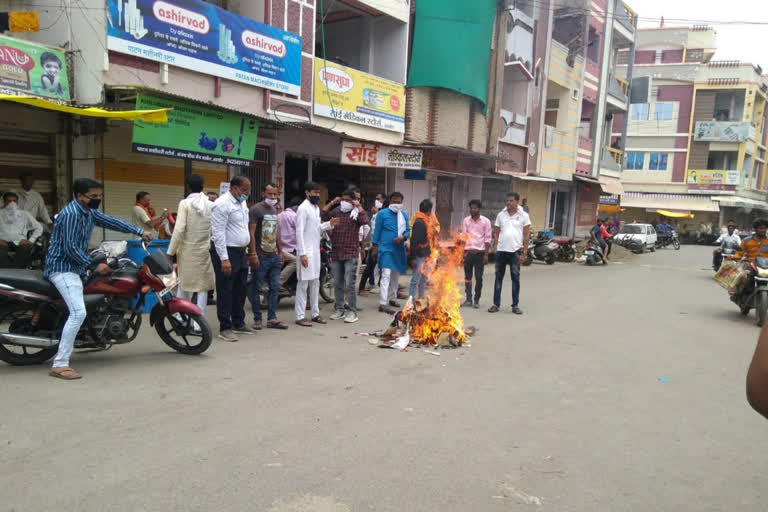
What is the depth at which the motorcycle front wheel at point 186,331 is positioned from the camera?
5695 millimetres

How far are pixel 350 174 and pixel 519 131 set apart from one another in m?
8.20

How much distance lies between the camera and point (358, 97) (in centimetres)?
1362

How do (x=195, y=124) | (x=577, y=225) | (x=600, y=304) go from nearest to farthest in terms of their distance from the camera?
(x=195, y=124)
(x=600, y=304)
(x=577, y=225)

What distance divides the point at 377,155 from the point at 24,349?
9.81 m

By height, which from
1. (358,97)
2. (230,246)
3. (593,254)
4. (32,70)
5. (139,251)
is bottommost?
(593,254)

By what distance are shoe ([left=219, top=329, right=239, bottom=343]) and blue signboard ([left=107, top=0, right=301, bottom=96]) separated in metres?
5.24

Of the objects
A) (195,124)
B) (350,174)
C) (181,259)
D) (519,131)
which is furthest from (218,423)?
(519,131)

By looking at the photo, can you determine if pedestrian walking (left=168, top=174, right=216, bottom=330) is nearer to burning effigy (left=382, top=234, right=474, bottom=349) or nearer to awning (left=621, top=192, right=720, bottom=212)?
burning effigy (left=382, top=234, right=474, bottom=349)

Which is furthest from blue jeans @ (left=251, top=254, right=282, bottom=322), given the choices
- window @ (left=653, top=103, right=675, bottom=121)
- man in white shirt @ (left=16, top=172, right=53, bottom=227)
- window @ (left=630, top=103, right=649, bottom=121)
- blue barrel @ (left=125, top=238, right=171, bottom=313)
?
window @ (left=653, top=103, right=675, bottom=121)

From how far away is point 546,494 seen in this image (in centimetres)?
321

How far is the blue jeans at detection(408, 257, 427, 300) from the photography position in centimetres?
820

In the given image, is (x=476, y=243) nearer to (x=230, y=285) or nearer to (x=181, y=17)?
(x=230, y=285)

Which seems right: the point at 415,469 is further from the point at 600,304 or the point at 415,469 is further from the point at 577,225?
the point at 577,225

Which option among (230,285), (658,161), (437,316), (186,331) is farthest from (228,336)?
(658,161)
